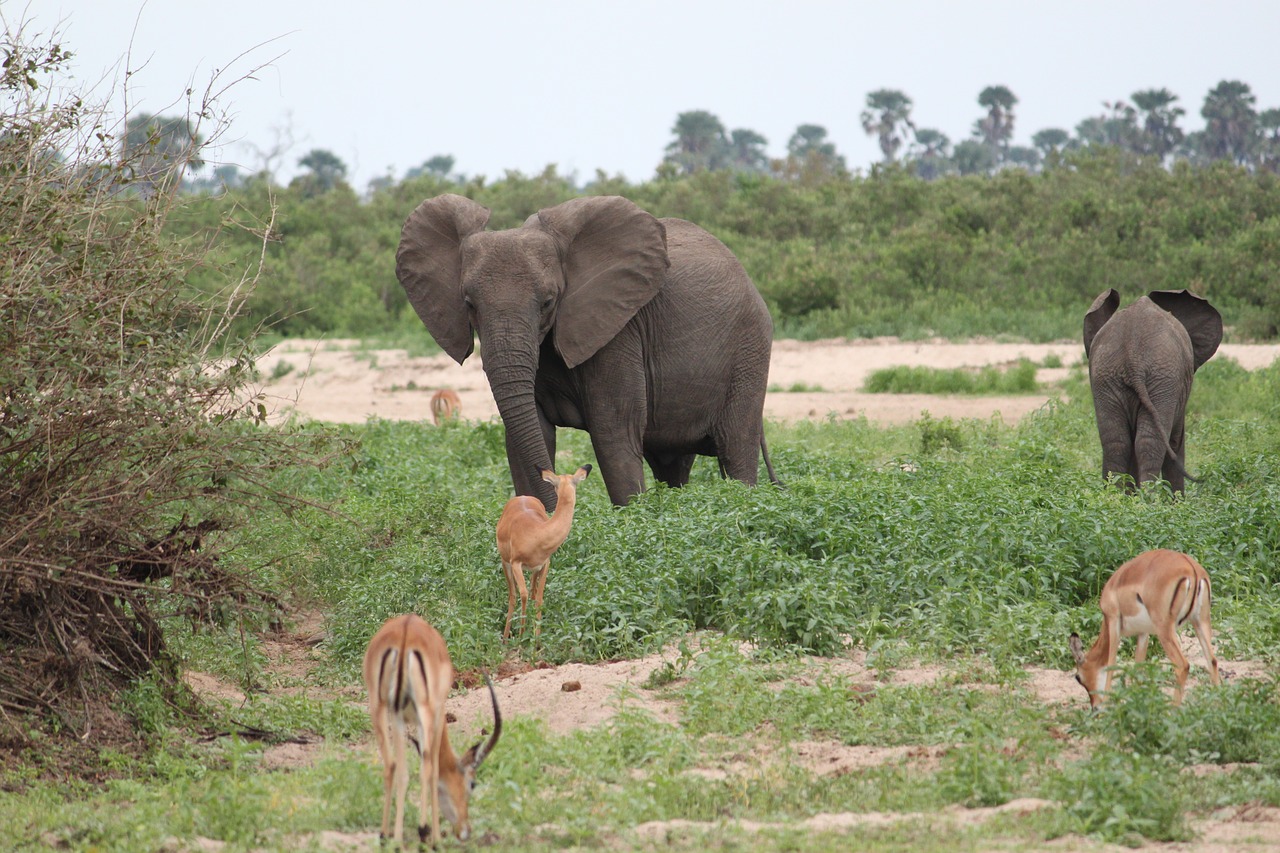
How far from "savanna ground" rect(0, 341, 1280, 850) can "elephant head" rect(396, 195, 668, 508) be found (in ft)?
3.43

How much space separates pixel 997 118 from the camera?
3342 inches

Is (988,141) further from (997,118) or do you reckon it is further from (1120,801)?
(1120,801)

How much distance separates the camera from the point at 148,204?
6.55 m

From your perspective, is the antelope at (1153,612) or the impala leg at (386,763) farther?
the antelope at (1153,612)

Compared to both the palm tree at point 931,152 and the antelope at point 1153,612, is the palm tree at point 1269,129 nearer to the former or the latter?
the palm tree at point 931,152

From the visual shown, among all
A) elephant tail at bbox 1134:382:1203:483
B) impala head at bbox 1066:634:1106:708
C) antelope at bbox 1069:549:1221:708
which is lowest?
impala head at bbox 1066:634:1106:708

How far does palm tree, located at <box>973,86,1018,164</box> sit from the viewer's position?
83875 millimetres

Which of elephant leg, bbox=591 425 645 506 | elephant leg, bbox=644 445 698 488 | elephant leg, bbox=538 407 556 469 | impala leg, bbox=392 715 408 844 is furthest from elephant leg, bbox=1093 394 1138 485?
impala leg, bbox=392 715 408 844

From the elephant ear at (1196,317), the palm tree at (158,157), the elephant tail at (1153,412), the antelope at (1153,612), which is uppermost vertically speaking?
the palm tree at (158,157)

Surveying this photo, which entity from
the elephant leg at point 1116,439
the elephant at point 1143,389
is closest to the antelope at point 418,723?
the elephant at point 1143,389

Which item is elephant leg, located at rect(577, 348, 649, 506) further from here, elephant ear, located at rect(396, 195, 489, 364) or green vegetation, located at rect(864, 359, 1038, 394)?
green vegetation, located at rect(864, 359, 1038, 394)

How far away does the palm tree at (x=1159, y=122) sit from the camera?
66812mm

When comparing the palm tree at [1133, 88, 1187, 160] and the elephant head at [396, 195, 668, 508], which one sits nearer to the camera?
the elephant head at [396, 195, 668, 508]

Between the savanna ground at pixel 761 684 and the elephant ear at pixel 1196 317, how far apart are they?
46.8 inches
